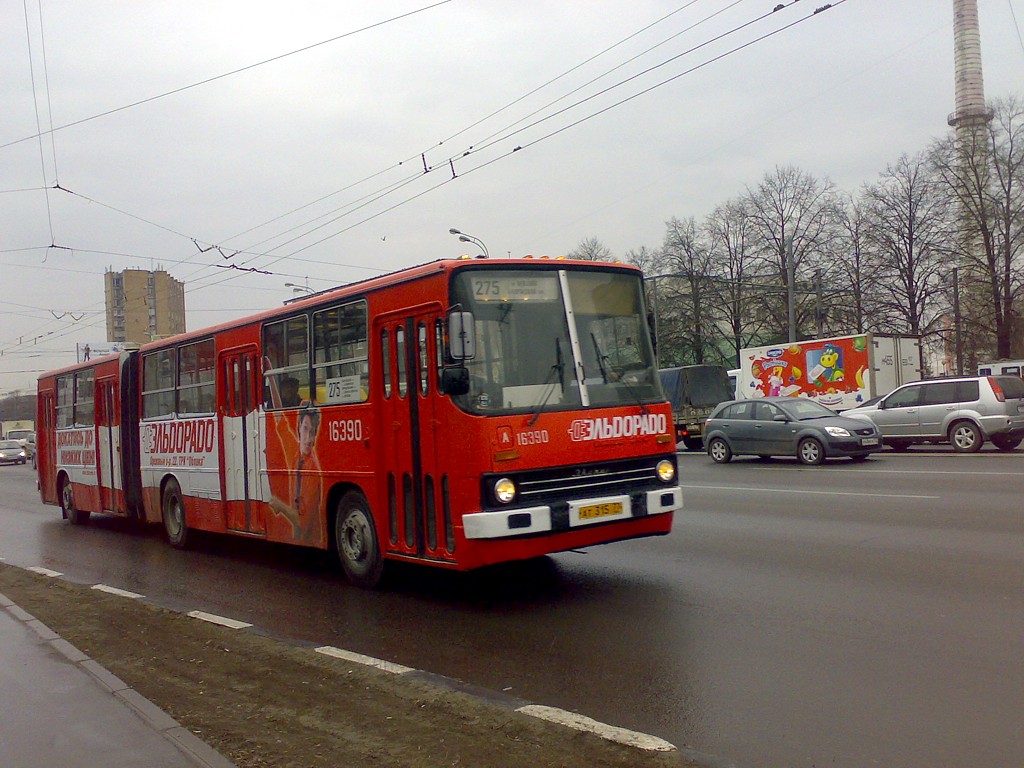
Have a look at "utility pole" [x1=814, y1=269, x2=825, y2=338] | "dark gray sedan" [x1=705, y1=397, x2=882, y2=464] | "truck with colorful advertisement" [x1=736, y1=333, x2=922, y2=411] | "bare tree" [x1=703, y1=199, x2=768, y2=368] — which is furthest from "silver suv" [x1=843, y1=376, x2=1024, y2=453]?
"bare tree" [x1=703, y1=199, x2=768, y2=368]

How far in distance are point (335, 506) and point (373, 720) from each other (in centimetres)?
448

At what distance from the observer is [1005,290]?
142 feet

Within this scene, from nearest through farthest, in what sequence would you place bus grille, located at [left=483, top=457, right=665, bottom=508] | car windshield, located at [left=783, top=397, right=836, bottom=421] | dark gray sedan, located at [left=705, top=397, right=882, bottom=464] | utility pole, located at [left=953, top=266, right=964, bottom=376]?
bus grille, located at [left=483, top=457, right=665, bottom=508]
dark gray sedan, located at [left=705, top=397, right=882, bottom=464]
car windshield, located at [left=783, top=397, right=836, bottom=421]
utility pole, located at [left=953, top=266, right=964, bottom=376]

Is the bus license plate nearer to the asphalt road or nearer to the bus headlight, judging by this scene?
the bus headlight

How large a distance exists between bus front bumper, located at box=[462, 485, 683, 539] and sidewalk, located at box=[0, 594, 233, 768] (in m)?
2.72

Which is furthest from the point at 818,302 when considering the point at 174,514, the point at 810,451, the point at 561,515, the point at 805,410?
the point at 561,515

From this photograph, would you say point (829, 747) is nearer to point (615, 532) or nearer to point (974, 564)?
point (615, 532)

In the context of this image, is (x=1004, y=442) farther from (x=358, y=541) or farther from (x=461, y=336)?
(x=461, y=336)

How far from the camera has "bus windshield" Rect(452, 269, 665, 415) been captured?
7.54 metres

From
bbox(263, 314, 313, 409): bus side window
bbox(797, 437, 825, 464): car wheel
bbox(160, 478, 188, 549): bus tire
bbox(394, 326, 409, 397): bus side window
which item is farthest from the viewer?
bbox(797, 437, 825, 464): car wheel

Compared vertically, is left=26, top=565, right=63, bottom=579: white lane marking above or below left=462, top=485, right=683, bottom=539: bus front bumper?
below

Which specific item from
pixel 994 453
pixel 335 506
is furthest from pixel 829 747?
pixel 994 453

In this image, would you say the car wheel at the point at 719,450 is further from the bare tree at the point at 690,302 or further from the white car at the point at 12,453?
the white car at the point at 12,453

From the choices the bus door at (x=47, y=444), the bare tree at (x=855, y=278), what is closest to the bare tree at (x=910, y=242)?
the bare tree at (x=855, y=278)
